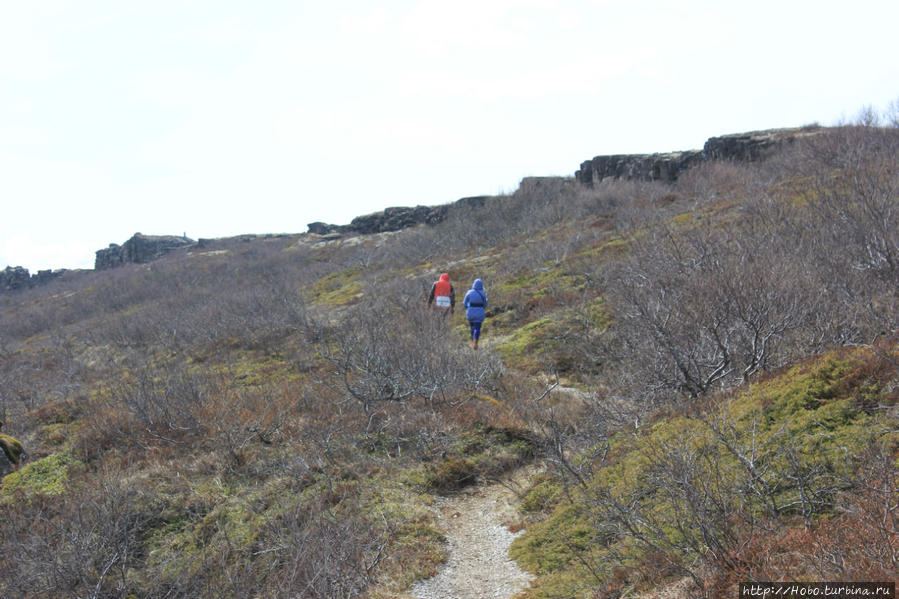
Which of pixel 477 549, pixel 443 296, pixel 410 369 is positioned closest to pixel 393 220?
pixel 443 296

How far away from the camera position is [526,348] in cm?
1116

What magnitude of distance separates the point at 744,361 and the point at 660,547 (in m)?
3.57

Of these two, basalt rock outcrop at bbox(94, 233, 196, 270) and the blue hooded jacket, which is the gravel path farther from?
basalt rock outcrop at bbox(94, 233, 196, 270)

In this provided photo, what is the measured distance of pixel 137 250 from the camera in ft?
249

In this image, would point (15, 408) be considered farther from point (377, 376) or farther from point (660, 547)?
point (660, 547)

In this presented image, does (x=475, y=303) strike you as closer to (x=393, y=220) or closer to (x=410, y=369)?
(x=410, y=369)

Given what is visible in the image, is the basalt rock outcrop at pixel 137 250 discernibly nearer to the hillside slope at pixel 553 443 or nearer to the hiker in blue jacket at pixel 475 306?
the hillside slope at pixel 553 443

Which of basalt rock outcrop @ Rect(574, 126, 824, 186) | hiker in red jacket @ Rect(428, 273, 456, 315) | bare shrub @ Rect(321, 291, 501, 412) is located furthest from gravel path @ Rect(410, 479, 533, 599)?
basalt rock outcrop @ Rect(574, 126, 824, 186)

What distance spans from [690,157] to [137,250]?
75.6 m

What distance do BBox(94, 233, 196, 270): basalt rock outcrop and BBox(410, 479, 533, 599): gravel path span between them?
265ft

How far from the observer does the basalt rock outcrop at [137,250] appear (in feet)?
246

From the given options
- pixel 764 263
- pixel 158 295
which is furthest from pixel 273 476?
pixel 158 295

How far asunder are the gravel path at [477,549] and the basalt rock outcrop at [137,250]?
8088 centimetres

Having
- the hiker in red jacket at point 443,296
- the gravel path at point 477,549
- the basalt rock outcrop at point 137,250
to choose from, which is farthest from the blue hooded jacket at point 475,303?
the basalt rock outcrop at point 137,250
